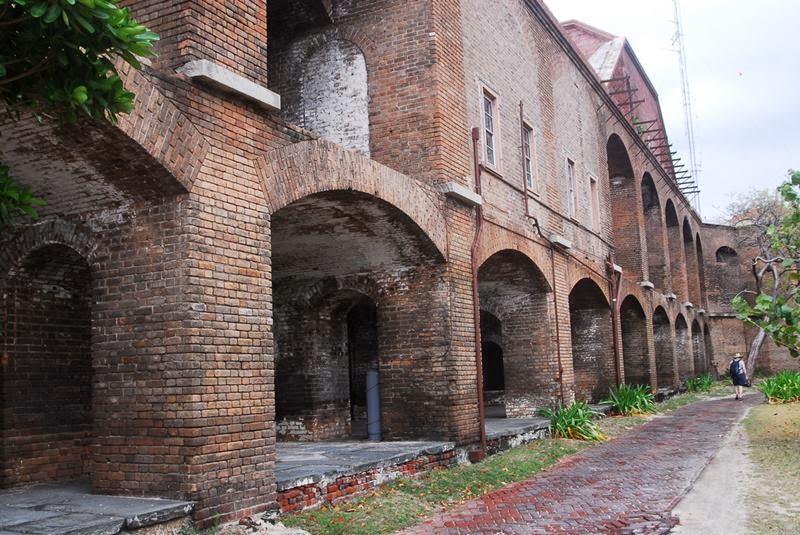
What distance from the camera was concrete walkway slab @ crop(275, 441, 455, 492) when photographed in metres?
7.72

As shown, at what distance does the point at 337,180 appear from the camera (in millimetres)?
8391

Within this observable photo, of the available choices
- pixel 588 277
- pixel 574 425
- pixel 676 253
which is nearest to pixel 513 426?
pixel 574 425

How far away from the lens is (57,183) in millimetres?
6543

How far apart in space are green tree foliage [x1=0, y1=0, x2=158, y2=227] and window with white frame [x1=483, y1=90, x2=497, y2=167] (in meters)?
10.0

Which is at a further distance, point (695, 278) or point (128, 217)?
point (695, 278)

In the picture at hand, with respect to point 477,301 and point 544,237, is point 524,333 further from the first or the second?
point 477,301

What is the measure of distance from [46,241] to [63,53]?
4127 mm

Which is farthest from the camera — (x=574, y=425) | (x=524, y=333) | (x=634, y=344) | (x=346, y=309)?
(x=634, y=344)

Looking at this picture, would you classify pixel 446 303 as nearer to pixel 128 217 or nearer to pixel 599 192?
pixel 128 217

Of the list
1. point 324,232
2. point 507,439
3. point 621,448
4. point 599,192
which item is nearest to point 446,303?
point 324,232

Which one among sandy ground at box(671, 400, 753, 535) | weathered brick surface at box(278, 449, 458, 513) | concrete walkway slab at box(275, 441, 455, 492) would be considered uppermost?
concrete walkway slab at box(275, 441, 455, 492)

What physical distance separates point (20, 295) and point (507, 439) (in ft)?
24.8

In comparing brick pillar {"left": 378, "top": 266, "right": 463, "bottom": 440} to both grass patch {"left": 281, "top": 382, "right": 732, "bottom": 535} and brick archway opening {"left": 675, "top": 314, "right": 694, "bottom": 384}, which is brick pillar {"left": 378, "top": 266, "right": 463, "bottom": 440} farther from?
brick archway opening {"left": 675, "top": 314, "right": 694, "bottom": 384}

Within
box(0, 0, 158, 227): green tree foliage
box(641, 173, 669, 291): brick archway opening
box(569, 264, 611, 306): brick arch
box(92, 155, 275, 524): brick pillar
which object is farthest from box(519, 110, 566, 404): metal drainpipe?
box(641, 173, 669, 291): brick archway opening
